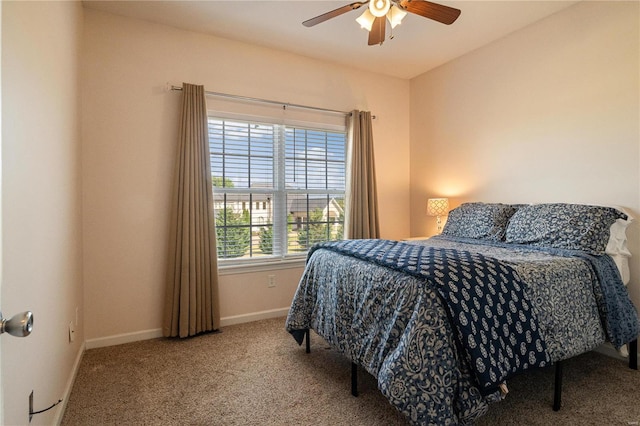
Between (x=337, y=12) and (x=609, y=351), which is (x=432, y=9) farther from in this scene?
(x=609, y=351)

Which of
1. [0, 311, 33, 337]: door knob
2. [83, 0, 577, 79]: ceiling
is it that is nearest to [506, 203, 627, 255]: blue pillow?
[83, 0, 577, 79]: ceiling

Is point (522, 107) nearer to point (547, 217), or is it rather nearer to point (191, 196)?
point (547, 217)

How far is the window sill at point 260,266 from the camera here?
3.17 metres

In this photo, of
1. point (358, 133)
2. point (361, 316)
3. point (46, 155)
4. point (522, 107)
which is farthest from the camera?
point (358, 133)

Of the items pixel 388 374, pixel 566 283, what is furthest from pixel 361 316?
pixel 566 283

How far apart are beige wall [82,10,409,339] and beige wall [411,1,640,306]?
203 cm

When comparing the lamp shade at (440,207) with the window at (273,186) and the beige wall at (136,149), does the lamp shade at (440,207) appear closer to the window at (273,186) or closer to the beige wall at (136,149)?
the window at (273,186)

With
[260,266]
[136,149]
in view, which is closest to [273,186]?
[260,266]

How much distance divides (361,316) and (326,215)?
2.01m

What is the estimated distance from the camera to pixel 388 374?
144cm

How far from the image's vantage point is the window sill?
317cm

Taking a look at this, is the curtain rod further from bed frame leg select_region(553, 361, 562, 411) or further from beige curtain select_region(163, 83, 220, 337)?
bed frame leg select_region(553, 361, 562, 411)

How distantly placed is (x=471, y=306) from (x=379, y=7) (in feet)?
5.76

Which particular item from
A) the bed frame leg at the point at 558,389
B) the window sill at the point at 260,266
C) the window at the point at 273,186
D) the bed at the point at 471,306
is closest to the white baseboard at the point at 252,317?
the window sill at the point at 260,266
